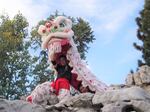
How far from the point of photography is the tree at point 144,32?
18781 mm

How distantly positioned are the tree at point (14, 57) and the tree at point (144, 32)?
13.7 ft

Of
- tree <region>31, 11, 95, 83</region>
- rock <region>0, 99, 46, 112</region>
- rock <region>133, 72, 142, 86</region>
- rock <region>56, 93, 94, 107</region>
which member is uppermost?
tree <region>31, 11, 95, 83</region>

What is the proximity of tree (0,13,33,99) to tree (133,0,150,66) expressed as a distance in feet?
13.7

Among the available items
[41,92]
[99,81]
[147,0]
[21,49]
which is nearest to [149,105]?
[41,92]

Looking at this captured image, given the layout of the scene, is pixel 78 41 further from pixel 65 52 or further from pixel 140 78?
pixel 65 52

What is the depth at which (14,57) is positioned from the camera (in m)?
16.9

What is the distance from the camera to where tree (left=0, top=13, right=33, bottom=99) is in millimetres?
16469

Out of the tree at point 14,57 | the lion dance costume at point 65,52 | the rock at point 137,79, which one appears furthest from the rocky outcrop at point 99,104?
the tree at point 14,57

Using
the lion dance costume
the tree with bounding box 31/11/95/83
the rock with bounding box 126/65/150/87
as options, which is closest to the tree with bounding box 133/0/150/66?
the tree with bounding box 31/11/95/83

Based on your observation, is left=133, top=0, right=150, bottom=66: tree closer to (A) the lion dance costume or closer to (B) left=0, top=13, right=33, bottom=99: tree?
(B) left=0, top=13, right=33, bottom=99: tree

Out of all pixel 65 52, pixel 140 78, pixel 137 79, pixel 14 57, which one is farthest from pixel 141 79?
pixel 14 57

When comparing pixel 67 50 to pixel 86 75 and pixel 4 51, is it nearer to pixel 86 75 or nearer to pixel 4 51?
pixel 86 75

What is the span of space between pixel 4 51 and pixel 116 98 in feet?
37.9

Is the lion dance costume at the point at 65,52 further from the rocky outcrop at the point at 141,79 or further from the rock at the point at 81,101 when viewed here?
the rocky outcrop at the point at 141,79
